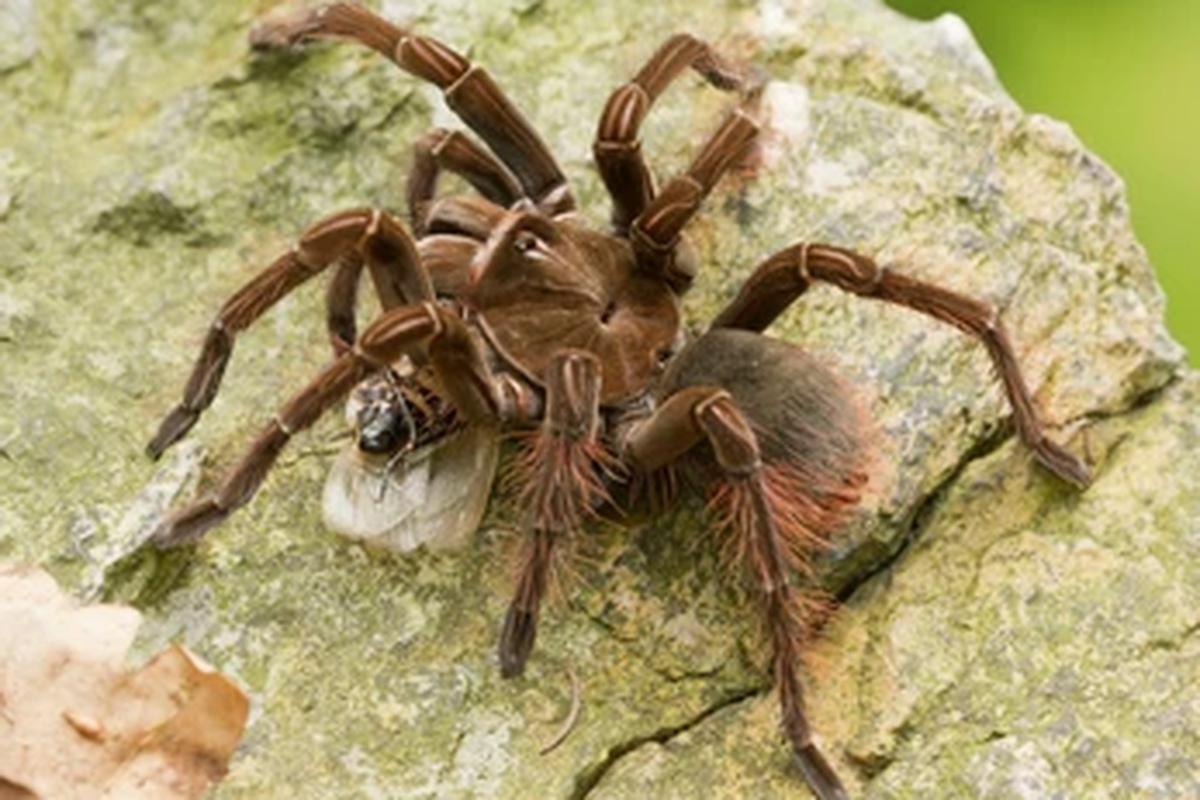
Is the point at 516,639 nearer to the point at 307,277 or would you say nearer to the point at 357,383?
the point at 357,383

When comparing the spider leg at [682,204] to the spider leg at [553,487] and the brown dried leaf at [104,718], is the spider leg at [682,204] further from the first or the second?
the brown dried leaf at [104,718]

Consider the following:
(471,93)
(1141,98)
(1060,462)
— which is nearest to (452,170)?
(471,93)

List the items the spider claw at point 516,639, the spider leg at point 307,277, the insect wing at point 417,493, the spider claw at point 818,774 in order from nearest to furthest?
1. the spider claw at point 818,774
2. the spider claw at point 516,639
3. the spider leg at point 307,277
4. the insect wing at point 417,493

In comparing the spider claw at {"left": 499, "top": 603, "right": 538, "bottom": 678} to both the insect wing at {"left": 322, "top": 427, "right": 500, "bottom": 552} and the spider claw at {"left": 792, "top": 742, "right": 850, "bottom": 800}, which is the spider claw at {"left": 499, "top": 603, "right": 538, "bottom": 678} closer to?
the insect wing at {"left": 322, "top": 427, "right": 500, "bottom": 552}

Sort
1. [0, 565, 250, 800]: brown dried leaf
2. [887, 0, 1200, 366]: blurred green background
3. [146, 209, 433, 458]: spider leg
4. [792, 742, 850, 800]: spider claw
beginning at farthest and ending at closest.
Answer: [887, 0, 1200, 366]: blurred green background, [146, 209, 433, 458]: spider leg, [792, 742, 850, 800]: spider claw, [0, 565, 250, 800]: brown dried leaf

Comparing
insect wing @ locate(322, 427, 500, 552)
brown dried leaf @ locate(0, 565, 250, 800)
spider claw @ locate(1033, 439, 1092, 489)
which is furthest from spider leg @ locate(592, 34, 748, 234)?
brown dried leaf @ locate(0, 565, 250, 800)

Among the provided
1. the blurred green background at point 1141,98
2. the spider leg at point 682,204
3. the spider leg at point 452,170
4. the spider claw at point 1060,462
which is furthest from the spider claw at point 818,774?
the blurred green background at point 1141,98
